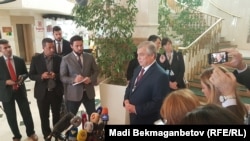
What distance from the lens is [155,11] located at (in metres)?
3.99

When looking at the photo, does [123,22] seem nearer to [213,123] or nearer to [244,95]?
[213,123]

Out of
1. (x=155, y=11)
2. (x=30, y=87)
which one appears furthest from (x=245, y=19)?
(x=30, y=87)

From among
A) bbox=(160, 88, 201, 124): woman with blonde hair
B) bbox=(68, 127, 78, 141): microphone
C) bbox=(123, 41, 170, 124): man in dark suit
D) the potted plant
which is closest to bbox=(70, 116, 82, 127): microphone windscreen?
bbox=(68, 127, 78, 141): microphone

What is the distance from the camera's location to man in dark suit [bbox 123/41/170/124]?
6.93 ft

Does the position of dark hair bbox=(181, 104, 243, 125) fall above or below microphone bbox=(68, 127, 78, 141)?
above

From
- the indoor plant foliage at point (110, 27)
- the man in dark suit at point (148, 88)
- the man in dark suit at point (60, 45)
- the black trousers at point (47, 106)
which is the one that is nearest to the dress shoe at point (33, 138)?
the black trousers at point (47, 106)

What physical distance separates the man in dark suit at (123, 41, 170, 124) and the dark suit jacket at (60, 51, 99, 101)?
2.72ft

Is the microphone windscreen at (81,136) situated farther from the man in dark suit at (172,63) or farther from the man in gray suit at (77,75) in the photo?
the man in dark suit at (172,63)

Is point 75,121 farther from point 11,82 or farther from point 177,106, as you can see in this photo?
point 11,82

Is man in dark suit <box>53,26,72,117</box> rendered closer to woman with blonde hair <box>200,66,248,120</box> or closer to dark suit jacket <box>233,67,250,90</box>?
woman with blonde hair <box>200,66,248,120</box>

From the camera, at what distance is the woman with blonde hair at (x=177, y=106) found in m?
1.20

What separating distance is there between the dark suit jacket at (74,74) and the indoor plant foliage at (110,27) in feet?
1.45

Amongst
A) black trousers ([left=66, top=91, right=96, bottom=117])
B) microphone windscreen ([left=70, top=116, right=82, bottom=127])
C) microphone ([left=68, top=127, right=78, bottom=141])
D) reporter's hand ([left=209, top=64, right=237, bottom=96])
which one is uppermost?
reporter's hand ([left=209, top=64, right=237, bottom=96])

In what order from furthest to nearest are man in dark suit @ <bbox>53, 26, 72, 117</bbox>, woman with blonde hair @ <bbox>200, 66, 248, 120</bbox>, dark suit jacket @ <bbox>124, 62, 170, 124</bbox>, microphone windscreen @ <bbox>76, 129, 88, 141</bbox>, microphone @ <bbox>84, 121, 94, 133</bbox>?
man in dark suit @ <bbox>53, 26, 72, 117</bbox> → dark suit jacket @ <bbox>124, 62, 170, 124</bbox> → microphone @ <bbox>84, 121, 94, 133</bbox> → microphone windscreen @ <bbox>76, 129, 88, 141</bbox> → woman with blonde hair @ <bbox>200, 66, 248, 120</bbox>
